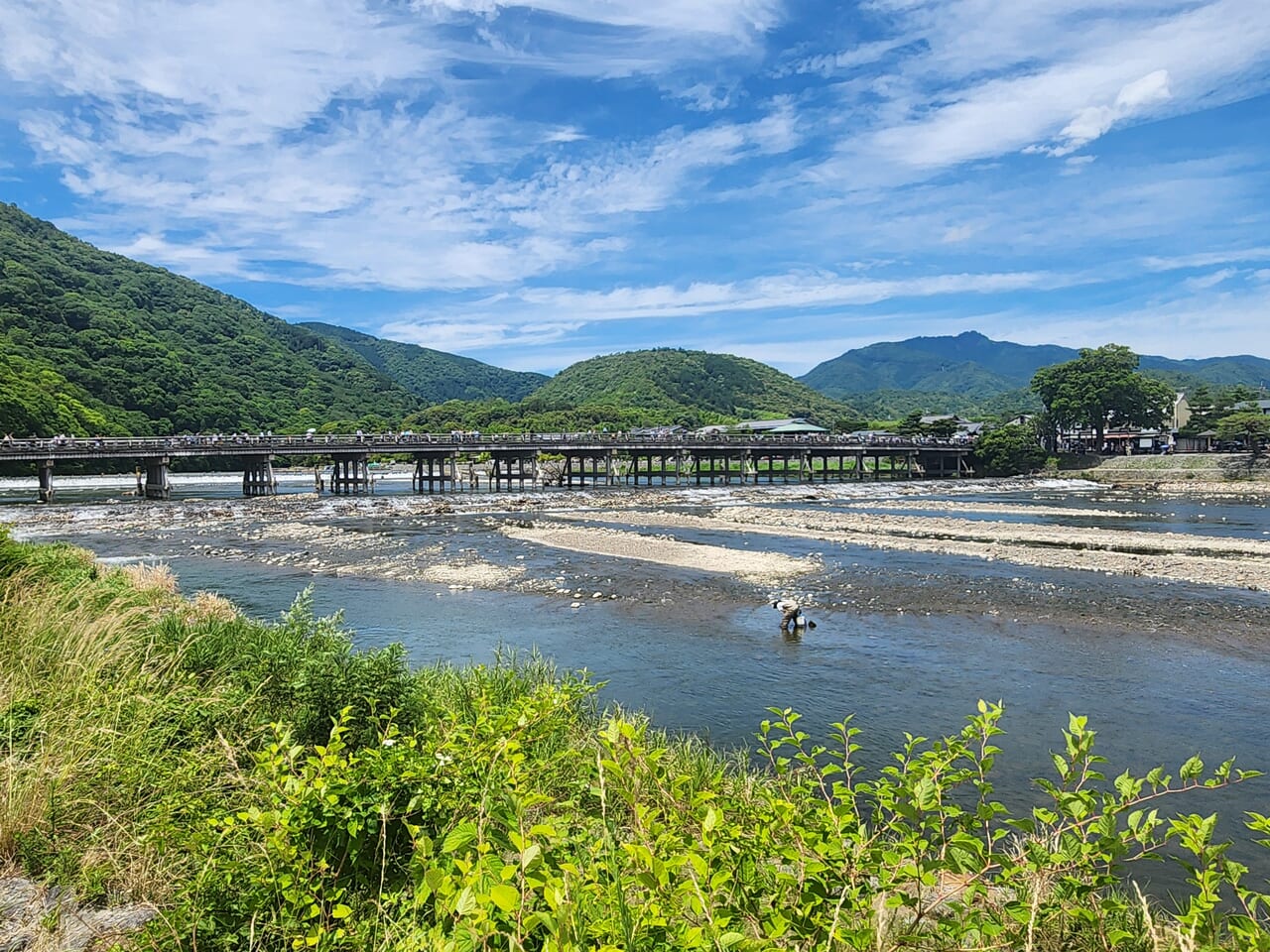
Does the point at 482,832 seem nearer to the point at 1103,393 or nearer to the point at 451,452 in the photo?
the point at 451,452

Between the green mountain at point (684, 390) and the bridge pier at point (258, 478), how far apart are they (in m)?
77.9

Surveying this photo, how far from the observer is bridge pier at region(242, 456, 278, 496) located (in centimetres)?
5297

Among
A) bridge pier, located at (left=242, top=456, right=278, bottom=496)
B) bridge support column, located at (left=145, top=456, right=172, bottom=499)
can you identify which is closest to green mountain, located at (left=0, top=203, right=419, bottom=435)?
bridge support column, located at (left=145, top=456, right=172, bottom=499)

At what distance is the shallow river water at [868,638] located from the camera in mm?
9805

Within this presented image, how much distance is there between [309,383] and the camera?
422 ft

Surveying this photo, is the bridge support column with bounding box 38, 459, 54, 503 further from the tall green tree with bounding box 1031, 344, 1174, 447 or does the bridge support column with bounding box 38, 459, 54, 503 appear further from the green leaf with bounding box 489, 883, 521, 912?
the tall green tree with bounding box 1031, 344, 1174, 447

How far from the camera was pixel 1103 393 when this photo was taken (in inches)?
3039

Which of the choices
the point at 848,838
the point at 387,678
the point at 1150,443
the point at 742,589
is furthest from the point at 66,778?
the point at 1150,443

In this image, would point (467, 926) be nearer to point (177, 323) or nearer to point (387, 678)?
point (387, 678)

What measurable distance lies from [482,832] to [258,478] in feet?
194

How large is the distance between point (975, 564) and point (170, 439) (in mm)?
55156

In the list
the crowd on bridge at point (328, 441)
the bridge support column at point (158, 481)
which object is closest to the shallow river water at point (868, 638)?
the bridge support column at point (158, 481)

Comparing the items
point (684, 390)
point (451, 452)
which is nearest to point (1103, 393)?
point (451, 452)

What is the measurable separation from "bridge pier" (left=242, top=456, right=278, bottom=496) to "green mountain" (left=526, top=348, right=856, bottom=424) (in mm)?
77933
